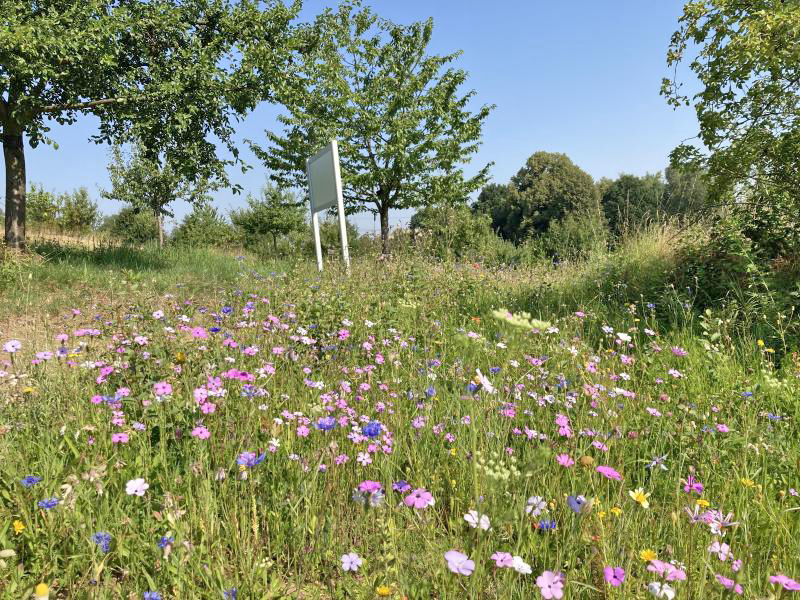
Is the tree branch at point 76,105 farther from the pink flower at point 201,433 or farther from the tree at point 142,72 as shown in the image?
the pink flower at point 201,433

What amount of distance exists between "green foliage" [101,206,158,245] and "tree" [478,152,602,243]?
106 ft

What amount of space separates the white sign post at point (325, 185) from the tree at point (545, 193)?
39451 millimetres

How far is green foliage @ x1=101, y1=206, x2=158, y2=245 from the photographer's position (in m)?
33.9

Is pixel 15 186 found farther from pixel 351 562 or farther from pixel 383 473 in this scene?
pixel 351 562

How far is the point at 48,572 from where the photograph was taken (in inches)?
58.2

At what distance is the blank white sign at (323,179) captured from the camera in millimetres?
8266

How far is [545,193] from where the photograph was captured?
1895 inches

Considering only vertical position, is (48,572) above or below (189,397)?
below

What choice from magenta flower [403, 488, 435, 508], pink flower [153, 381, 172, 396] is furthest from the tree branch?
magenta flower [403, 488, 435, 508]

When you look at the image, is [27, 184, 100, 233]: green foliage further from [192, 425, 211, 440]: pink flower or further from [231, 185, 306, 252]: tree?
[192, 425, 211, 440]: pink flower

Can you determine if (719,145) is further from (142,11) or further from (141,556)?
(142,11)

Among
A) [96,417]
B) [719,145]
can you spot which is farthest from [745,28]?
[96,417]

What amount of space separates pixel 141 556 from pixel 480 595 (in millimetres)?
1079

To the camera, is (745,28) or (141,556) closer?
(141,556)
